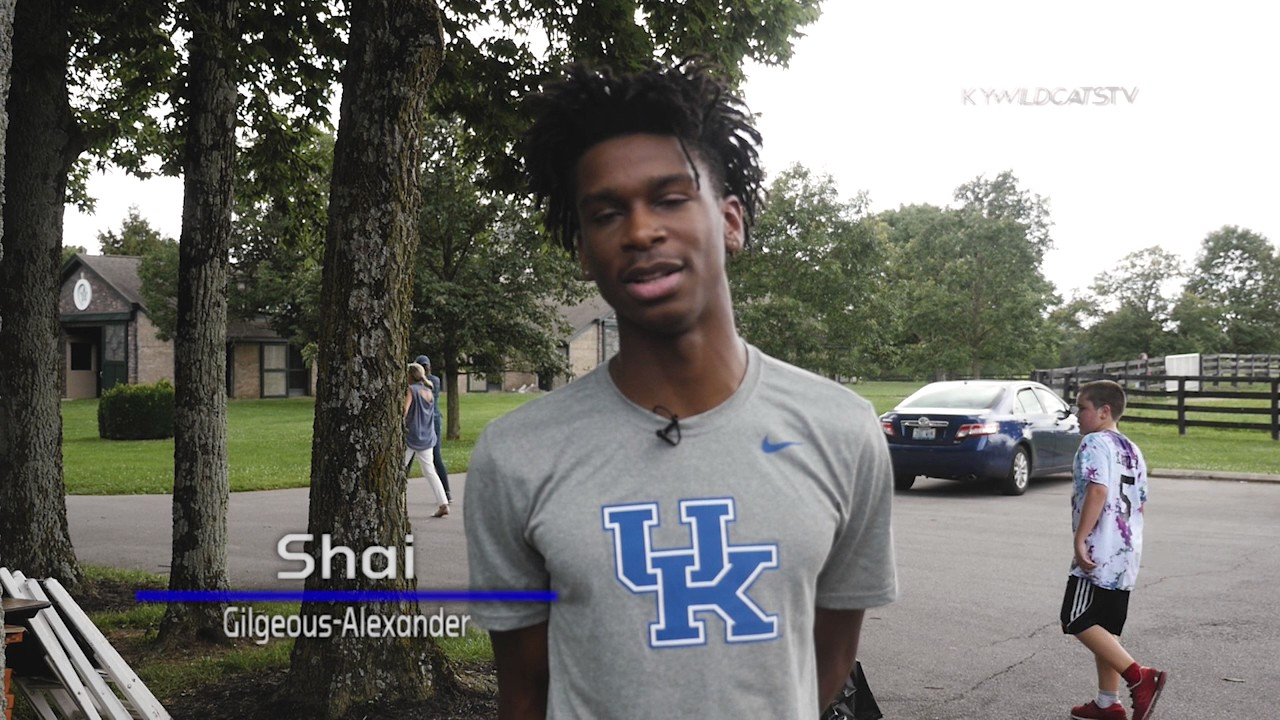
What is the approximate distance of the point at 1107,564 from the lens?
5805mm

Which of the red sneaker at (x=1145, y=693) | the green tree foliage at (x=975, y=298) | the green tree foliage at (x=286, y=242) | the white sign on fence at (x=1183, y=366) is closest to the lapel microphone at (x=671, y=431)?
the red sneaker at (x=1145, y=693)

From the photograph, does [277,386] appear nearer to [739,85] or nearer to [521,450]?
[739,85]

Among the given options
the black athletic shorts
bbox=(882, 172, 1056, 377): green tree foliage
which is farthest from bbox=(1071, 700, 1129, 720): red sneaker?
bbox=(882, 172, 1056, 377): green tree foliage

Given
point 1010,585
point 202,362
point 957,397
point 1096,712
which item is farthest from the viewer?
point 957,397

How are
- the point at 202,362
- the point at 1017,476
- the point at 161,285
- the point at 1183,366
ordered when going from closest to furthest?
the point at 202,362
the point at 1017,476
the point at 161,285
the point at 1183,366

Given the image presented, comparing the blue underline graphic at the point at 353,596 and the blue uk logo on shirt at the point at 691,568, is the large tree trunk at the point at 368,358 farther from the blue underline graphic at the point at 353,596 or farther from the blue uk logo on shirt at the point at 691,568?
the blue uk logo on shirt at the point at 691,568

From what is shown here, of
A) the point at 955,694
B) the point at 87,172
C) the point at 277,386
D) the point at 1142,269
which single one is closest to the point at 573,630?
the point at 955,694

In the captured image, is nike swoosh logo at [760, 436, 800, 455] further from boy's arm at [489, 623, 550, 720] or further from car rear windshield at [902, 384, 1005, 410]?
car rear windshield at [902, 384, 1005, 410]

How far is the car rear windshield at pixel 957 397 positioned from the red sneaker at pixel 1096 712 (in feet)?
32.9

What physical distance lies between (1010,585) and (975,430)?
6279 millimetres

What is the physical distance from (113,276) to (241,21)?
46.9 m

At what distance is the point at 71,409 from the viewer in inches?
1619

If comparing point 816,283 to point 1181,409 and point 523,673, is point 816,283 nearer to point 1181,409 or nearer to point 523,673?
point 1181,409

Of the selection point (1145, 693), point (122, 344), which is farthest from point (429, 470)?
point (122, 344)
